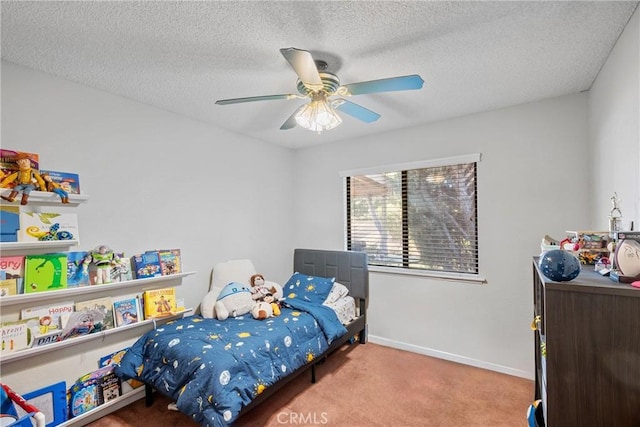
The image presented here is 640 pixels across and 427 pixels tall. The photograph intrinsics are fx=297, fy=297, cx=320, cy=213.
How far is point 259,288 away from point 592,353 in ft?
8.57

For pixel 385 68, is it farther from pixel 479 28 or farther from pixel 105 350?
pixel 105 350

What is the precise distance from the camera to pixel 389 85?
1.68m

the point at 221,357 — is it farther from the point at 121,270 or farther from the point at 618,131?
the point at 618,131

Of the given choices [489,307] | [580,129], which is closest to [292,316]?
[489,307]

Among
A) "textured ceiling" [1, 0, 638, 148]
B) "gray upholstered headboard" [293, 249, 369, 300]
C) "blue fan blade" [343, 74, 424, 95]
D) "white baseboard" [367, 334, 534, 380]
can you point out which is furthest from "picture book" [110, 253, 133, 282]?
"white baseboard" [367, 334, 534, 380]

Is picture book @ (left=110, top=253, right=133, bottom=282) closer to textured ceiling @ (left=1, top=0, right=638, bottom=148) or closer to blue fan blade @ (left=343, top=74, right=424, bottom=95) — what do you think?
textured ceiling @ (left=1, top=0, right=638, bottom=148)

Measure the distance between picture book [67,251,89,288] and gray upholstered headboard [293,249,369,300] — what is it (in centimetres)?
232

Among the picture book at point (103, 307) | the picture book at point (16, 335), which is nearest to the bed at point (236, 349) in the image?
the picture book at point (103, 307)

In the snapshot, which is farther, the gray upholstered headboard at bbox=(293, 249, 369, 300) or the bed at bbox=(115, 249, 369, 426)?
the gray upholstered headboard at bbox=(293, 249, 369, 300)

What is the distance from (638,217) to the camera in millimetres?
1438

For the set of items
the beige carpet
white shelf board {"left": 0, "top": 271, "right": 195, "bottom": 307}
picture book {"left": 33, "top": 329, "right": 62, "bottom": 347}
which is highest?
white shelf board {"left": 0, "top": 271, "right": 195, "bottom": 307}

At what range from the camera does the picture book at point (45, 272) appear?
187 cm

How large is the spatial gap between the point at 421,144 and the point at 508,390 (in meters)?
2.39

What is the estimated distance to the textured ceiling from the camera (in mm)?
1455
